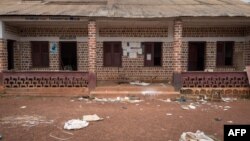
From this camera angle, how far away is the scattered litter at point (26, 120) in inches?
273

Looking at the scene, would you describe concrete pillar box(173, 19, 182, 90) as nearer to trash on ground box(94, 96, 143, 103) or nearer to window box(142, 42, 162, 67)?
trash on ground box(94, 96, 143, 103)

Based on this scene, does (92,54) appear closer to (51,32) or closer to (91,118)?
(51,32)

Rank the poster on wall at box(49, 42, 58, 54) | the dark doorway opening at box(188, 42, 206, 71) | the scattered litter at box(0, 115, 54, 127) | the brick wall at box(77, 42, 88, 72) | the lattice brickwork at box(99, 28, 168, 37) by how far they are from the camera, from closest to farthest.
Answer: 1. the scattered litter at box(0, 115, 54, 127)
2. the lattice brickwork at box(99, 28, 168, 37)
3. the poster on wall at box(49, 42, 58, 54)
4. the brick wall at box(77, 42, 88, 72)
5. the dark doorway opening at box(188, 42, 206, 71)

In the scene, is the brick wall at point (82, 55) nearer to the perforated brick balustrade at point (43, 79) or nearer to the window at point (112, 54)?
the window at point (112, 54)

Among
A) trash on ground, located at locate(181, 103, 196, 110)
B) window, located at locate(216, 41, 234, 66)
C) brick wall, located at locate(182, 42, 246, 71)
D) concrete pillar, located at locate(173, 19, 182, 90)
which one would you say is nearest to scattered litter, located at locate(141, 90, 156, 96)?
concrete pillar, located at locate(173, 19, 182, 90)

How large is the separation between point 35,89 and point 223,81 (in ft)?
28.4

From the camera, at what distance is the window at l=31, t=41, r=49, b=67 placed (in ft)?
45.4

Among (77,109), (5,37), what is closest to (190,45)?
(77,109)

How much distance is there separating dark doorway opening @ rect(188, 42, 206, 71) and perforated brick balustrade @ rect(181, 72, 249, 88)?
10.3 feet

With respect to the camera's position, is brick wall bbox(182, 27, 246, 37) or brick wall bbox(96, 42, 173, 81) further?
brick wall bbox(96, 42, 173, 81)

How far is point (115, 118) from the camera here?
24.9 ft

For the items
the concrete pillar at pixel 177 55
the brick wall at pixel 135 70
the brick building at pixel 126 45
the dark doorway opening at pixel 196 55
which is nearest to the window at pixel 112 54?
the brick building at pixel 126 45

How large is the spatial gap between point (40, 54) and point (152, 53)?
21.0 feet

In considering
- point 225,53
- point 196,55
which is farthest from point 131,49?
point 225,53
